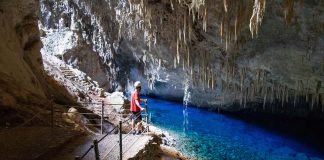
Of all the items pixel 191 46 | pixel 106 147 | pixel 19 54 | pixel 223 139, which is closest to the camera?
pixel 106 147

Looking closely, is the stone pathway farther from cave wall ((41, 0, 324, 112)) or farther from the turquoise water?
the turquoise water

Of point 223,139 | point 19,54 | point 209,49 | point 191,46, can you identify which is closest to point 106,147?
point 19,54

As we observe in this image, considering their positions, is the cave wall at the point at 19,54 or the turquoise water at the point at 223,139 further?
the turquoise water at the point at 223,139

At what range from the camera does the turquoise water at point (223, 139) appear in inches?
451

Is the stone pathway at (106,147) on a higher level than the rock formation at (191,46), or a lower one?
lower

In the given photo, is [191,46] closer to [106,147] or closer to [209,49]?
[209,49]

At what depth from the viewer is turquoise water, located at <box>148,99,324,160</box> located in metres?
11.4

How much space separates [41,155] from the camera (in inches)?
187

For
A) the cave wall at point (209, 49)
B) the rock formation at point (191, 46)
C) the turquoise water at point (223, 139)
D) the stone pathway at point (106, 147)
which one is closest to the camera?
the stone pathway at point (106, 147)

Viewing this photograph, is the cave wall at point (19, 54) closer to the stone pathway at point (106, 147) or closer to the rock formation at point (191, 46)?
the rock formation at point (191, 46)

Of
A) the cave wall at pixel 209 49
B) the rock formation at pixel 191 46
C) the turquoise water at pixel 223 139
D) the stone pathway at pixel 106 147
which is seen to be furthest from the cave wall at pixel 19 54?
the turquoise water at pixel 223 139

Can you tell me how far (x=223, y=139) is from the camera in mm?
13312

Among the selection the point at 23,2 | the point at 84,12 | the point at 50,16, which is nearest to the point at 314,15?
the point at 23,2

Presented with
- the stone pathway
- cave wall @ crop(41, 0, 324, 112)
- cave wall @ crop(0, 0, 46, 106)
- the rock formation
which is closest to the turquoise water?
cave wall @ crop(41, 0, 324, 112)
